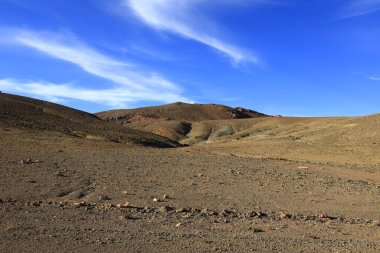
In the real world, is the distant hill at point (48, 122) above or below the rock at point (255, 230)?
above

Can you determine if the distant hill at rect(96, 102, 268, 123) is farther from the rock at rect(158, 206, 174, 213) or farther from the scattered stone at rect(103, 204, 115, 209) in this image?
the rock at rect(158, 206, 174, 213)

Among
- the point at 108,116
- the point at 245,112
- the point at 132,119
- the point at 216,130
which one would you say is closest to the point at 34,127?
the point at 216,130

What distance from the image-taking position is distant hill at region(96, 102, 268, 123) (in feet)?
400

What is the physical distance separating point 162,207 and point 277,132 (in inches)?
1907

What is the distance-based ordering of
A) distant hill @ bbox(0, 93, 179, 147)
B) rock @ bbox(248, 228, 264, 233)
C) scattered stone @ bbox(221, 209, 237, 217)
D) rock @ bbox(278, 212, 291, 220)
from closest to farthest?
1. rock @ bbox(248, 228, 264, 233)
2. scattered stone @ bbox(221, 209, 237, 217)
3. rock @ bbox(278, 212, 291, 220)
4. distant hill @ bbox(0, 93, 179, 147)

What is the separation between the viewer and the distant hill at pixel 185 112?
12181 cm

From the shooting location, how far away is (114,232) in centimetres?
945

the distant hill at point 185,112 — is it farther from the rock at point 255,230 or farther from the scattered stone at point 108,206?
the rock at point 255,230

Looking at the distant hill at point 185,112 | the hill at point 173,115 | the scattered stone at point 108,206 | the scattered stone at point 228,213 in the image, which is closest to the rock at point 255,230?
the scattered stone at point 228,213

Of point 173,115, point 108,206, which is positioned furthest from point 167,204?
point 173,115

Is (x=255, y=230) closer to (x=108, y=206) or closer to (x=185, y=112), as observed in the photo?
(x=108, y=206)

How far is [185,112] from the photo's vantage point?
13275 cm

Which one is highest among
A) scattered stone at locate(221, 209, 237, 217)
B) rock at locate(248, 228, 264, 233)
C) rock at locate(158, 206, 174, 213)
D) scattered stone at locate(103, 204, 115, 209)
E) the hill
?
the hill

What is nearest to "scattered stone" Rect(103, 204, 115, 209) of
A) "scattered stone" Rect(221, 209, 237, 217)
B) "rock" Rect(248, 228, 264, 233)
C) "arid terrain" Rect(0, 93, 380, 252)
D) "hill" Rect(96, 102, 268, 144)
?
"arid terrain" Rect(0, 93, 380, 252)
